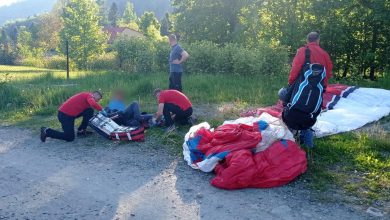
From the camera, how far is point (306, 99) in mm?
6020

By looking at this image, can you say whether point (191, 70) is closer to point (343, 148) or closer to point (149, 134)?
point (149, 134)

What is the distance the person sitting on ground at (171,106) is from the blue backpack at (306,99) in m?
2.74

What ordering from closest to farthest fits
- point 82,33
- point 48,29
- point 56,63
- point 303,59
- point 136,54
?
1. point 303,59
2. point 136,54
3. point 82,33
4. point 56,63
5. point 48,29

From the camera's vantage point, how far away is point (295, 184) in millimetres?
5672

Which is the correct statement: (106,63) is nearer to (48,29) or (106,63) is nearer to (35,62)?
(35,62)

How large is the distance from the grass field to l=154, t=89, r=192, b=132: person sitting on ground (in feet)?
1.21

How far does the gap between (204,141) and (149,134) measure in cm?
195

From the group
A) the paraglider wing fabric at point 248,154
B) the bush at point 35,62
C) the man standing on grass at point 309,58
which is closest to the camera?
the paraglider wing fabric at point 248,154

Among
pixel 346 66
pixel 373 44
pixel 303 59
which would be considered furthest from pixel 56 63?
pixel 303 59

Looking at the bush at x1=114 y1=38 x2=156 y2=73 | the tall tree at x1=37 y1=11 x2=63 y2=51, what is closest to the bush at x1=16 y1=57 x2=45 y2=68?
the tall tree at x1=37 y1=11 x2=63 y2=51

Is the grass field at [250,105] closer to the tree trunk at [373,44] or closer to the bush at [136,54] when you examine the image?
the bush at [136,54]

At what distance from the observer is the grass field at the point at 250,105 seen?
18.7 ft

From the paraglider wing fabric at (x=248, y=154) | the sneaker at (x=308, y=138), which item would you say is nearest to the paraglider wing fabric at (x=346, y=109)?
the sneaker at (x=308, y=138)

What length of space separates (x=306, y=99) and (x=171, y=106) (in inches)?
128
